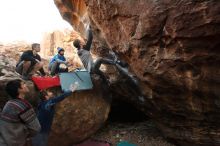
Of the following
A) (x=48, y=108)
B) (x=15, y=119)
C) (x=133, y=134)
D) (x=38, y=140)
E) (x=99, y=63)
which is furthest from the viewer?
(x=133, y=134)

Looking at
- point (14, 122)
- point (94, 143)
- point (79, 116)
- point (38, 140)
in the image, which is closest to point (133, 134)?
point (94, 143)

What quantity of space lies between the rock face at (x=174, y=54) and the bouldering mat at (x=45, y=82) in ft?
6.38

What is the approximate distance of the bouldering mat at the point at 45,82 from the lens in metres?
9.49

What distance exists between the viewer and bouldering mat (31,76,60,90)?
949cm

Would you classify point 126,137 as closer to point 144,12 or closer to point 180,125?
point 180,125

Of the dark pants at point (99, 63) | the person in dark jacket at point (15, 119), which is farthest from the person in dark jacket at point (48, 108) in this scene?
the person in dark jacket at point (15, 119)

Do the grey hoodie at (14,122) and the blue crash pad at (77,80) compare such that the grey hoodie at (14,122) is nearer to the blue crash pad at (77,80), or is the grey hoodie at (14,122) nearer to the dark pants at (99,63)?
the blue crash pad at (77,80)

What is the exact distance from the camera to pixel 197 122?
336 inches

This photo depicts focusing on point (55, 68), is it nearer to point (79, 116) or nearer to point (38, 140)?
point (79, 116)

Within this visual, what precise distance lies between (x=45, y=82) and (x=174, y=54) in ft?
12.8

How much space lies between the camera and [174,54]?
7098 mm

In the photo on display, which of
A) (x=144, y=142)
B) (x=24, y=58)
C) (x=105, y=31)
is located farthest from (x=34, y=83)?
(x=144, y=142)

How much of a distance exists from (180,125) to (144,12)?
10.8ft

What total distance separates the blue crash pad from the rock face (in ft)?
5.28
